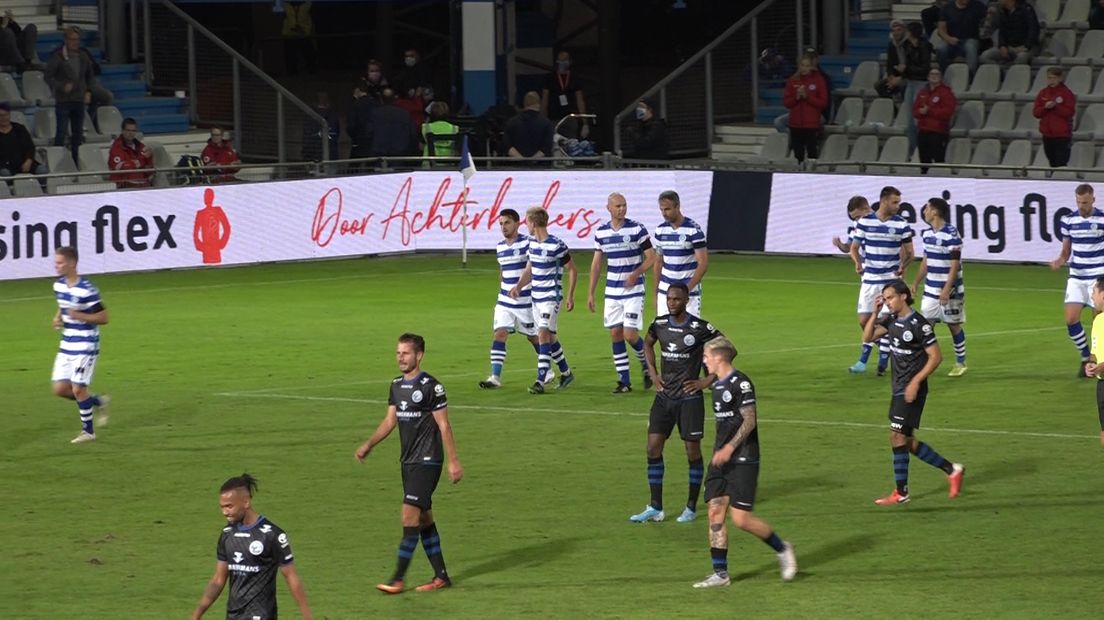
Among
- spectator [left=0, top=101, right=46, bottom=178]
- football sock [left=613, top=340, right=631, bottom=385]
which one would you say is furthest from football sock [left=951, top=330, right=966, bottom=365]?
spectator [left=0, top=101, right=46, bottom=178]

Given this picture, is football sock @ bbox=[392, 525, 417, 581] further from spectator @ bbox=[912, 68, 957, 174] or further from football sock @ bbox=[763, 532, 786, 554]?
→ spectator @ bbox=[912, 68, 957, 174]

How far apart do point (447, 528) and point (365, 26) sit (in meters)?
37.7

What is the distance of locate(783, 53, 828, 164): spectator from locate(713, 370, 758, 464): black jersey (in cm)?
2298

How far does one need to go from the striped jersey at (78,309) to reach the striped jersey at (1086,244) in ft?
36.3

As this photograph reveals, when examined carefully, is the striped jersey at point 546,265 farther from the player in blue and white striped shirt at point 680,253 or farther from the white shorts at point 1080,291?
the white shorts at point 1080,291

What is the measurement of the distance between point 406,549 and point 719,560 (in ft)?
7.46

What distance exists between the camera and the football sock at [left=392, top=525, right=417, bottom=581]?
46.5 feet

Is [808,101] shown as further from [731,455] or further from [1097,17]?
[731,455]

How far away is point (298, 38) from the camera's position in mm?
50344

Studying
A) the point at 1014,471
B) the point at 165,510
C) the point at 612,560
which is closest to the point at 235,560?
the point at 612,560

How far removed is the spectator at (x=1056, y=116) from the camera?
34344 mm

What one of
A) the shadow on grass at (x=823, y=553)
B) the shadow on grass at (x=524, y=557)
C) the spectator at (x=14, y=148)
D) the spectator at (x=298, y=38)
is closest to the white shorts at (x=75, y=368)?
the shadow on grass at (x=524, y=557)

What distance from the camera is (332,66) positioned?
52.3 metres

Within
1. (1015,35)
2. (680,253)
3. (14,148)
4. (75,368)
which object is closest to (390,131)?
(14,148)
